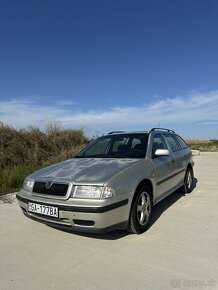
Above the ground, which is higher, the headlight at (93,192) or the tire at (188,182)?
the headlight at (93,192)

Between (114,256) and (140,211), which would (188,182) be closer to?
(140,211)

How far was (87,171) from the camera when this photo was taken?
422 cm

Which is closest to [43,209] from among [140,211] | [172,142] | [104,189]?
[104,189]

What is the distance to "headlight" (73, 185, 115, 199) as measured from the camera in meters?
3.71

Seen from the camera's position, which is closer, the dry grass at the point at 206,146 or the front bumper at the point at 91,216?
the front bumper at the point at 91,216

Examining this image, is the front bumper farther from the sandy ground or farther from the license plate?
the sandy ground

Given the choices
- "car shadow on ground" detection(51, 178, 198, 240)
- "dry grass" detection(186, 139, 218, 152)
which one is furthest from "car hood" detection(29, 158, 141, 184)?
"dry grass" detection(186, 139, 218, 152)

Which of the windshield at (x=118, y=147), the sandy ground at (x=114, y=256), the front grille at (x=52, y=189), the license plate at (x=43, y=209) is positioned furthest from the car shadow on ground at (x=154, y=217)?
the windshield at (x=118, y=147)

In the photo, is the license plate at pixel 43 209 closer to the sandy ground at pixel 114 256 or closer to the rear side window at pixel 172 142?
the sandy ground at pixel 114 256

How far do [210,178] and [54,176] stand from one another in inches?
252

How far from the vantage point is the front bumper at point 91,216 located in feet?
12.0

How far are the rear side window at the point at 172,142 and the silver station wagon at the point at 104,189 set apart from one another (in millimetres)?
827

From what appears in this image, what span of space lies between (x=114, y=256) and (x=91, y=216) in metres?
0.56

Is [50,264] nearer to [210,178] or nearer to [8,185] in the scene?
[8,185]
